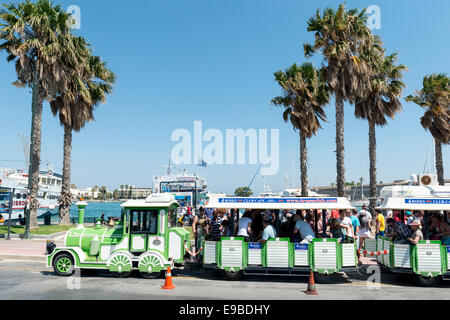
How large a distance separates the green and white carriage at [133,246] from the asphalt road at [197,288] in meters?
0.37

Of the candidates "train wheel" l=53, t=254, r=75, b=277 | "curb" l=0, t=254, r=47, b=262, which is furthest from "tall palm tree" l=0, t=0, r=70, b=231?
"train wheel" l=53, t=254, r=75, b=277

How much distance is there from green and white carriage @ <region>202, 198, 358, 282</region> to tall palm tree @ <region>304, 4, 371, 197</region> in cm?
1085

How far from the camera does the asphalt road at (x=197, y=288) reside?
295 inches

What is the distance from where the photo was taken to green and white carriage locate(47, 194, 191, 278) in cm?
913

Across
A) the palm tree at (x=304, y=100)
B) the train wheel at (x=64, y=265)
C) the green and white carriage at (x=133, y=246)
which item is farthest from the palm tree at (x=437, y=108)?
the train wheel at (x=64, y=265)

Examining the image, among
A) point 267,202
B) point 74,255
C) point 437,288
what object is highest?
point 267,202

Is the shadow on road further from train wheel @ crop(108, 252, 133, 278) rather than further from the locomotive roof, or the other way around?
the locomotive roof

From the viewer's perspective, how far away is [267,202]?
924 cm

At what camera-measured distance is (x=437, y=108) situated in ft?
77.0

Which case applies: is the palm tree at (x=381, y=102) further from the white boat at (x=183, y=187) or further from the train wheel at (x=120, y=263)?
the white boat at (x=183, y=187)

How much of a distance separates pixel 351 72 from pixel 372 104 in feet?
16.6
